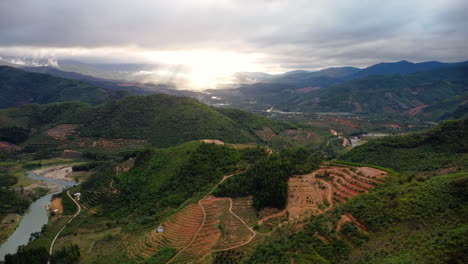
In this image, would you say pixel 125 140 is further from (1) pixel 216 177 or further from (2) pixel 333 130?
(2) pixel 333 130

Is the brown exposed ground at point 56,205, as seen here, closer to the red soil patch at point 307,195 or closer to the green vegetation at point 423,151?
the red soil patch at point 307,195

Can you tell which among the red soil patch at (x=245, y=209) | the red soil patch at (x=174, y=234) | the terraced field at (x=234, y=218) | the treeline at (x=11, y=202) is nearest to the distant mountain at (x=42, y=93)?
the treeline at (x=11, y=202)

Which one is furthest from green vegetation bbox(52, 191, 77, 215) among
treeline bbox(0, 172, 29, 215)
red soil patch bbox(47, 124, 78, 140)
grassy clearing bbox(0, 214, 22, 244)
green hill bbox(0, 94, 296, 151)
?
red soil patch bbox(47, 124, 78, 140)

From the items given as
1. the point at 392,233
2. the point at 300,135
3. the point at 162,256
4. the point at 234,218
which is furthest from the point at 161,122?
the point at 392,233

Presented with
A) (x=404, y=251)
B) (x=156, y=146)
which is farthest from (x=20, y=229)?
(x=404, y=251)

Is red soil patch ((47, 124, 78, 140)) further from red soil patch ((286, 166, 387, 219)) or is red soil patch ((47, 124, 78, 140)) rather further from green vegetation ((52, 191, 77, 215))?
red soil patch ((286, 166, 387, 219))

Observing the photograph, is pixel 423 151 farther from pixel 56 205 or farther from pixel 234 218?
pixel 56 205
